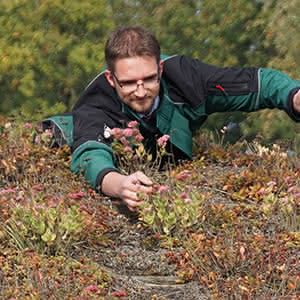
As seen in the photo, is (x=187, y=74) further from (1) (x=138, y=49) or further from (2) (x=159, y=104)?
(1) (x=138, y=49)

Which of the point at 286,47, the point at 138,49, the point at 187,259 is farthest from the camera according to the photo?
the point at 286,47

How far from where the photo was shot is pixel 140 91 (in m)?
4.96

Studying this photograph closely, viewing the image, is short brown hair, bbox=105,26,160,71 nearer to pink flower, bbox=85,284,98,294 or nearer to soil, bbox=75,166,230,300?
soil, bbox=75,166,230,300

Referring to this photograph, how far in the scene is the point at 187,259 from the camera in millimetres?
3854

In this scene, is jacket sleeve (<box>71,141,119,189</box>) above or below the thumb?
below

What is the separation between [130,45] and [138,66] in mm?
162

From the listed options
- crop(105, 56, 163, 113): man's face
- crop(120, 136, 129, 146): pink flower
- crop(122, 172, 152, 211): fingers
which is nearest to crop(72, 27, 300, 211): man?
crop(105, 56, 163, 113): man's face

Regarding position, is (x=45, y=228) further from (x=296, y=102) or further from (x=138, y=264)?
(x=296, y=102)

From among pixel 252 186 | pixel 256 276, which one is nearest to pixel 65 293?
pixel 256 276

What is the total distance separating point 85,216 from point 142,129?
1392 mm

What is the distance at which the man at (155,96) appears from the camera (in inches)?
195

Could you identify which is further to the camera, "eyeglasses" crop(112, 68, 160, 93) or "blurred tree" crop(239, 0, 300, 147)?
"blurred tree" crop(239, 0, 300, 147)

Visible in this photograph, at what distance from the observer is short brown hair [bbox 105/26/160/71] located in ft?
16.2

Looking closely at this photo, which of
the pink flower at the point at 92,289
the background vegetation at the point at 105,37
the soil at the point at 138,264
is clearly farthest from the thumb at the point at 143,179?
the background vegetation at the point at 105,37
